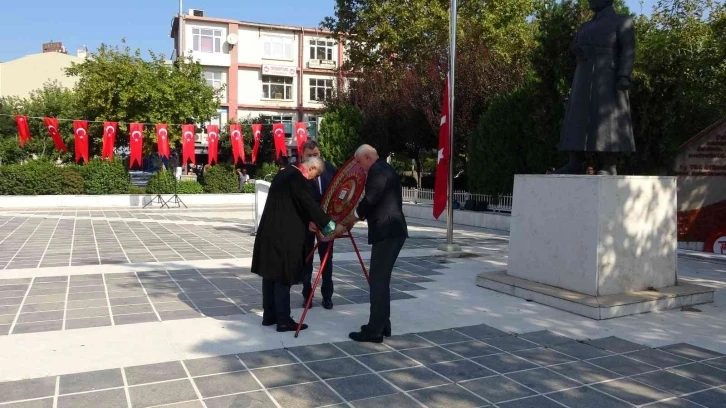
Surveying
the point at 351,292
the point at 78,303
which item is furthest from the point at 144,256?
the point at 351,292

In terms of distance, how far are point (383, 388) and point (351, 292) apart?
3.22m

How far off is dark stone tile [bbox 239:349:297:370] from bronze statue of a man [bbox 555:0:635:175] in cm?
409

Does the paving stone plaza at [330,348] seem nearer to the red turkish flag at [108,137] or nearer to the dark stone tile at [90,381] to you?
the dark stone tile at [90,381]

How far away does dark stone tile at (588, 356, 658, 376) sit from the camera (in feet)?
14.5

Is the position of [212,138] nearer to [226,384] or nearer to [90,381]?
[90,381]

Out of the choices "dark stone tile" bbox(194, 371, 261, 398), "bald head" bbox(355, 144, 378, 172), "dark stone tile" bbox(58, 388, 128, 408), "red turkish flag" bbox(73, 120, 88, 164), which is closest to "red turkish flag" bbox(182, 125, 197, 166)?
"red turkish flag" bbox(73, 120, 88, 164)

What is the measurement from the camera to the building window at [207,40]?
43688mm

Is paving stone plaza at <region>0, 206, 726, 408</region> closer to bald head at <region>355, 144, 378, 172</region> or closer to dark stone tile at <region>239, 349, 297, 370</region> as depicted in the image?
dark stone tile at <region>239, 349, 297, 370</region>

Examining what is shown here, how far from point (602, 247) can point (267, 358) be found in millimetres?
3684

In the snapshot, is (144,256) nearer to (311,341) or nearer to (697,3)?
(311,341)

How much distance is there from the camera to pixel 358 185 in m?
5.25

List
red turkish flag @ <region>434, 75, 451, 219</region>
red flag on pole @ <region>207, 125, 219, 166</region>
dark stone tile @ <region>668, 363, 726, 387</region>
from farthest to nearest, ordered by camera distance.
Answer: red flag on pole @ <region>207, 125, 219, 166</region> < red turkish flag @ <region>434, 75, 451, 219</region> < dark stone tile @ <region>668, 363, 726, 387</region>

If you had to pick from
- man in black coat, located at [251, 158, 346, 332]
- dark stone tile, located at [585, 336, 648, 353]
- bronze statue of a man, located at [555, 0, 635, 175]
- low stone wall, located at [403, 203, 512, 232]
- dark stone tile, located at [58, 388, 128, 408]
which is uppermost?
bronze statue of a man, located at [555, 0, 635, 175]

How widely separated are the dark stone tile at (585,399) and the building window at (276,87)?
1744 inches
